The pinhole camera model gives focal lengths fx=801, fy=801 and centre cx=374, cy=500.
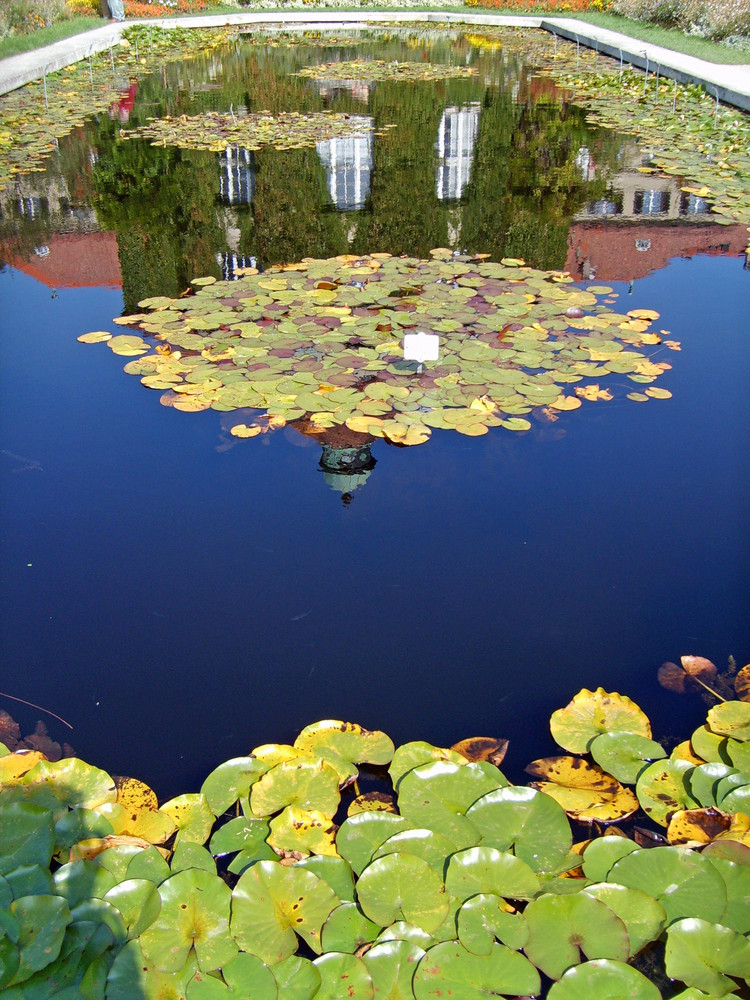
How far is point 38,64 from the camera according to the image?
11172mm

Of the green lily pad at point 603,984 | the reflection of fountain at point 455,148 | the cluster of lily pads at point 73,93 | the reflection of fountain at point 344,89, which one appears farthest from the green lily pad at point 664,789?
the reflection of fountain at point 344,89

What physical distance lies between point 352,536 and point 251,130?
7126mm

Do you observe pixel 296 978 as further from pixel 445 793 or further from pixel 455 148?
pixel 455 148

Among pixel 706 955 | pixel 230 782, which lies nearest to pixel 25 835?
pixel 230 782

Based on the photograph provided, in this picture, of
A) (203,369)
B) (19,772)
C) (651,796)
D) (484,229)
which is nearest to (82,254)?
(203,369)

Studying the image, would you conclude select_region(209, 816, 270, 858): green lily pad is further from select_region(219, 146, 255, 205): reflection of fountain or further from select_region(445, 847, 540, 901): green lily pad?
select_region(219, 146, 255, 205): reflection of fountain

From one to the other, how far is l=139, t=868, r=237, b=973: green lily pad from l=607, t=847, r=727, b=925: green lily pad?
25.9 inches

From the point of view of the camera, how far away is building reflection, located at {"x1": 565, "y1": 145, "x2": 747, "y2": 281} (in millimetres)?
4371

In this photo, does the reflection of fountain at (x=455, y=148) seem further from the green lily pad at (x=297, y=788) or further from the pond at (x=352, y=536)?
the green lily pad at (x=297, y=788)

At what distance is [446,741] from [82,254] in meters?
4.01

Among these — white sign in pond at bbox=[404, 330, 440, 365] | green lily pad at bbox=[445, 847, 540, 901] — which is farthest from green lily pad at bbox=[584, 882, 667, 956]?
white sign in pond at bbox=[404, 330, 440, 365]

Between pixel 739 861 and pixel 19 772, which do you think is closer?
pixel 739 861

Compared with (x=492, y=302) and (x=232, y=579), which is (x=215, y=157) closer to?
(x=492, y=302)

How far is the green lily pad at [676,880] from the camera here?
1.31 metres
